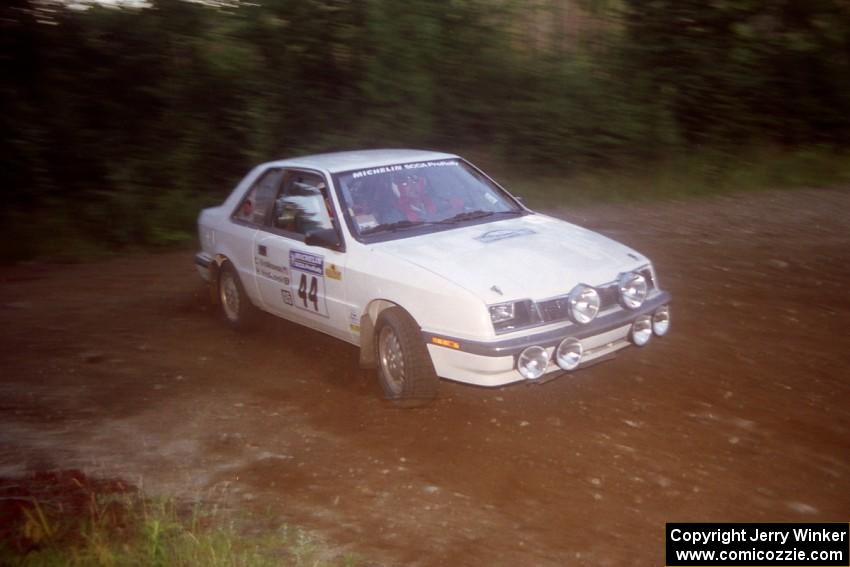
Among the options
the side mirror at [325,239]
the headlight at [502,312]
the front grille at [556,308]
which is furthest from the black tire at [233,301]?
the front grille at [556,308]

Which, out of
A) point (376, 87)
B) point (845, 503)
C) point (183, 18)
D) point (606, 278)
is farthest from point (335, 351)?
point (183, 18)

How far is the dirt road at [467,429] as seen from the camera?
4.34 metres

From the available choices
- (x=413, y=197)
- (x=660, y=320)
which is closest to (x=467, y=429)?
(x=660, y=320)

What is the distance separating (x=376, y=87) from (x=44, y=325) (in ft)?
20.9

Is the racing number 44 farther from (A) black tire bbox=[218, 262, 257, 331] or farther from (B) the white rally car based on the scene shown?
(A) black tire bbox=[218, 262, 257, 331]

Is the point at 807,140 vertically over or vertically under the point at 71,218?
over

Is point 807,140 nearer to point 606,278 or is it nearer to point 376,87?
point 376,87

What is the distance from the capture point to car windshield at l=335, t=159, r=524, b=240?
20.5 ft

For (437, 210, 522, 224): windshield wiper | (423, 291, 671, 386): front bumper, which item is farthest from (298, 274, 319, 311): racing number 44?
(423, 291, 671, 386): front bumper

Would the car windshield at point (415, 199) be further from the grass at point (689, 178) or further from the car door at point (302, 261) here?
the grass at point (689, 178)

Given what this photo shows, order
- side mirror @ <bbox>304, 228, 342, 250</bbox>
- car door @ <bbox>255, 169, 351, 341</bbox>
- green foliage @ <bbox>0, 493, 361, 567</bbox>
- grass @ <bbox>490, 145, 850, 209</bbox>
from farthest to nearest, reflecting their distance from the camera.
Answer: grass @ <bbox>490, 145, 850, 209</bbox> → car door @ <bbox>255, 169, 351, 341</bbox> → side mirror @ <bbox>304, 228, 342, 250</bbox> → green foliage @ <bbox>0, 493, 361, 567</bbox>

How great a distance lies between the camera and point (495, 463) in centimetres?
496

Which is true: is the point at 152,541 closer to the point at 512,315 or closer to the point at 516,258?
the point at 512,315

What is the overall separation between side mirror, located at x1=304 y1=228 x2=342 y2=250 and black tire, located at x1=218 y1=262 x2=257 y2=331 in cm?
150
